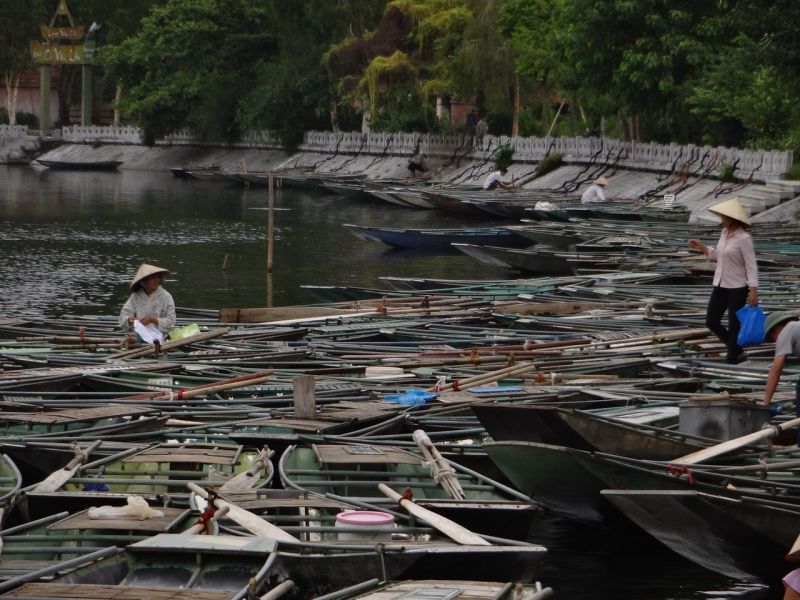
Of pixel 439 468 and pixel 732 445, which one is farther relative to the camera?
pixel 439 468

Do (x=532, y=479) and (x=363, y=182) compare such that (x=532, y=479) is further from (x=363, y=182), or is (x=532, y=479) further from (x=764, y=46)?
(x=363, y=182)

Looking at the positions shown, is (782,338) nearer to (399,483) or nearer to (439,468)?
(439,468)

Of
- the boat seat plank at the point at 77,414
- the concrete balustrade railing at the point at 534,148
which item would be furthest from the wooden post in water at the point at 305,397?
the concrete balustrade railing at the point at 534,148

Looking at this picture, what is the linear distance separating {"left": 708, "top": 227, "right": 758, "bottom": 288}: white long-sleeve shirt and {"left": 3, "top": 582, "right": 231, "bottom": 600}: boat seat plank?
25.0ft

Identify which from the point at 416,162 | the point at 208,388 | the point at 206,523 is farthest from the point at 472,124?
the point at 206,523

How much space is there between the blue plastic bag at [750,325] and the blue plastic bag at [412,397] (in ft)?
10.4

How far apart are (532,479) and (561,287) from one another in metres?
9.95

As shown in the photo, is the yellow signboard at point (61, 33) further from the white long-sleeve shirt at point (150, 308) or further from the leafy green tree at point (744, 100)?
the white long-sleeve shirt at point (150, 308)

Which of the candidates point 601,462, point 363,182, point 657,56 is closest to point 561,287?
point 601,462

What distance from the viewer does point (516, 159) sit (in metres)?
50.2

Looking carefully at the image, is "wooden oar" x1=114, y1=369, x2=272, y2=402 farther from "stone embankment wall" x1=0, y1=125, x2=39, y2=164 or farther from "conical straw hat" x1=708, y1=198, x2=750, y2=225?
"stone embankment wall" x1=0, y1=125, x2=39, y2=164

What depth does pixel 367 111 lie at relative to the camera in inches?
2296

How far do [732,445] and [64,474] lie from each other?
15.5 ft

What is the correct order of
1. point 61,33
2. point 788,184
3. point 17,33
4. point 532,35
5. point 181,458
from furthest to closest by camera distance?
point 17,33 < point 61,33 < point 532,35 < point 788,184 < point 181,458
